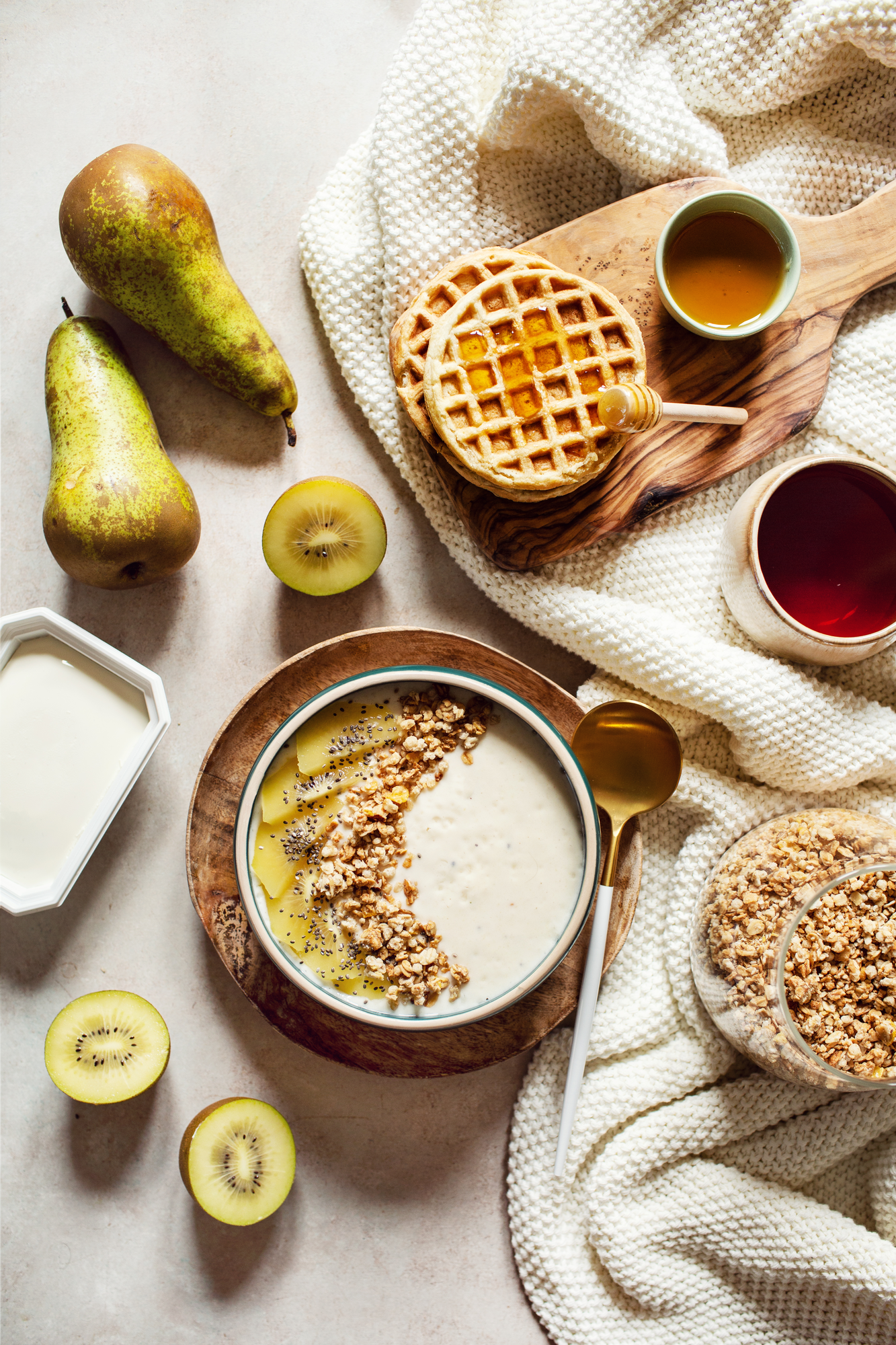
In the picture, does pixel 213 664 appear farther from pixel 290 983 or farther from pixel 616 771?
pixel 616 771

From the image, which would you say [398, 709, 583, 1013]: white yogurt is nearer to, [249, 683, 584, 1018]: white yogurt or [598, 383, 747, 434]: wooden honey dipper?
[249, 683, 584, 1018]: white yogurt

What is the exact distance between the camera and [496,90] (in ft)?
4.33

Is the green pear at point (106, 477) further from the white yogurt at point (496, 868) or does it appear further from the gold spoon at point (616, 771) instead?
the gold spoon at point (616, 771)

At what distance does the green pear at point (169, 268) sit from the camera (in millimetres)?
1264

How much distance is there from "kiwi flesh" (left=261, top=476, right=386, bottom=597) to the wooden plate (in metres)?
0.14

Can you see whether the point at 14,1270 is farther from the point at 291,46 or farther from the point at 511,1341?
the point at 291,46

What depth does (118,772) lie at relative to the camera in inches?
51.8

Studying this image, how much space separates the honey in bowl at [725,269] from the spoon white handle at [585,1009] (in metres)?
0.92

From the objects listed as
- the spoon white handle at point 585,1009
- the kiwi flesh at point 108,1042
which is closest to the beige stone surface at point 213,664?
the kiwi flesh at point 108,1042

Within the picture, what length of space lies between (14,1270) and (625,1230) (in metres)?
1.05

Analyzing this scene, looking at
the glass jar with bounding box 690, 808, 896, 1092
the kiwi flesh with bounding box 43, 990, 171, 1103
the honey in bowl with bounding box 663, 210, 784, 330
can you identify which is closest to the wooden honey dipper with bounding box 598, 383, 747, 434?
the honey in bowl with bounding box 663, 210, 784, 330

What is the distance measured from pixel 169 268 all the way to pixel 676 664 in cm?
102

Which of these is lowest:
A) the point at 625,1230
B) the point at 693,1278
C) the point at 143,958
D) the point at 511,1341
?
the point at 511,1341

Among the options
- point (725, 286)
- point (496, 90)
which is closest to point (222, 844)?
point (725, 286)
